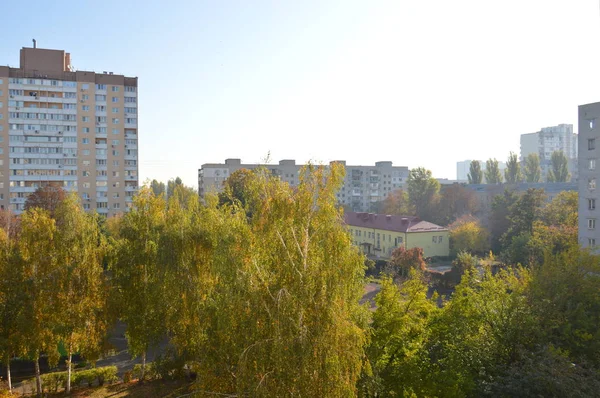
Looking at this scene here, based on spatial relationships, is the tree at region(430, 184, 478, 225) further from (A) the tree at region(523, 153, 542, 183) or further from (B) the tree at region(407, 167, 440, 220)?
(A) the tree at region(523, 153, 542, 183)

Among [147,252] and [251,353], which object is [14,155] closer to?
[147,252]

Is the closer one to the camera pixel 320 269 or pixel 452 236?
pixel 320 269

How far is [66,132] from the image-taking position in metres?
Result: 50.8

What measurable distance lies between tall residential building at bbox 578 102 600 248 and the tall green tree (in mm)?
27268

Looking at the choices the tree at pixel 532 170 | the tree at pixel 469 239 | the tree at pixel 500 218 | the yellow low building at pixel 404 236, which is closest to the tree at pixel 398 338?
the yellow low building at pixel 404 236

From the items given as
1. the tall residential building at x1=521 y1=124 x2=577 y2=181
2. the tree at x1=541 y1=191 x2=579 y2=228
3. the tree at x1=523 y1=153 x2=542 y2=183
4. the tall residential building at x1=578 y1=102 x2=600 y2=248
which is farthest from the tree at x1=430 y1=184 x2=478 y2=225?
the tall residential building at x1=521 y1=124 x2=577 y2=181

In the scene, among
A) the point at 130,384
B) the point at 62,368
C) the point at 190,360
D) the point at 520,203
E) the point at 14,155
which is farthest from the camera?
the point at 14,155

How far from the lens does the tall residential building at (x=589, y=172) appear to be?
99.0 ft

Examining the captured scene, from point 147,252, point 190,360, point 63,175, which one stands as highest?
point 63,175

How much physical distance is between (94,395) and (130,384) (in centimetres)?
136

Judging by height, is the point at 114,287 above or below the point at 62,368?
above

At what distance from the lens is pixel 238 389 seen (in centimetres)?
746

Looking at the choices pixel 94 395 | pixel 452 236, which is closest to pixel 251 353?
pixel 94 395

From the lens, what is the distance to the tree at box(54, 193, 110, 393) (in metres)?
15.7
